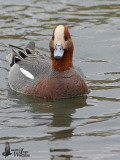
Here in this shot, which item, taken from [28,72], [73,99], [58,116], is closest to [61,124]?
[58,116]

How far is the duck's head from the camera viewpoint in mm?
10461

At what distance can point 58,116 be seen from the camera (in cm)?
989

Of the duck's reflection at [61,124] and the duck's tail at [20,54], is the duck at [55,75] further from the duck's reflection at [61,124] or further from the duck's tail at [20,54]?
the duck's tail at [20,54]

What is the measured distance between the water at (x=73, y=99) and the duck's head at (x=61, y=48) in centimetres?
74

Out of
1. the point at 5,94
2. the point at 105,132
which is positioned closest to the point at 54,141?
the point at 105,132

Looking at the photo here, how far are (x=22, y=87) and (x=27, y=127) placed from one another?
9.20 ft

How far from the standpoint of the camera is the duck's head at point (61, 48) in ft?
34.3

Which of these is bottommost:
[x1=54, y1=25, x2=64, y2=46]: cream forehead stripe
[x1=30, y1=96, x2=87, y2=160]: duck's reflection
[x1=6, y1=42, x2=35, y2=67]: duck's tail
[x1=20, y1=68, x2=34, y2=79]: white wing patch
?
[x1=30, y1=96, x2=87, y2=160]: duck's reflection

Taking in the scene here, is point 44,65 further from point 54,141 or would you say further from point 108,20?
point 108,20

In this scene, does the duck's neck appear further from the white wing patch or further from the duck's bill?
the white wing patch

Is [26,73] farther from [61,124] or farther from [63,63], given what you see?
[61,124]

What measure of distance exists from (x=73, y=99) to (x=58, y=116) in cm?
125

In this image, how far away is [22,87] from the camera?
11.8 metres

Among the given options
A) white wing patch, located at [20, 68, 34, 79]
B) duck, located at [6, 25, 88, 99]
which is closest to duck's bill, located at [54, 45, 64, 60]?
duck, located at [6, 25, 88, 99]
